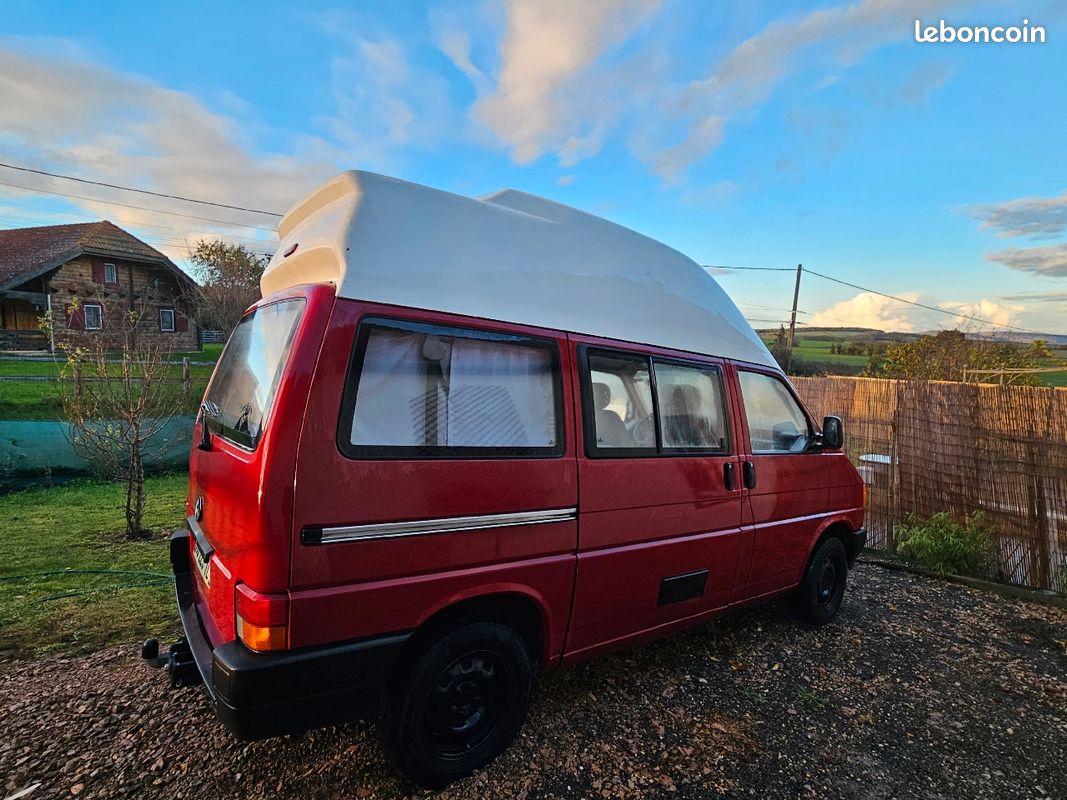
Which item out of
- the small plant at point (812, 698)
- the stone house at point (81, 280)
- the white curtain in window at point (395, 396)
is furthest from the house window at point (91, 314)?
the small plant at point (812, 698)

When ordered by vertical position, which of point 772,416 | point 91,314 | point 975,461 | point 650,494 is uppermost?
point 91,314

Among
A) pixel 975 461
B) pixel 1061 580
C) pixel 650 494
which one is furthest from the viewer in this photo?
pixel 975 461

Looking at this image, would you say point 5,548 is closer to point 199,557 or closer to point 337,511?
point 199,557

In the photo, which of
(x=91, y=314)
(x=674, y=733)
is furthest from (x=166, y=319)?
(x=674, y=733)

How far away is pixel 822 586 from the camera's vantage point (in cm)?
427

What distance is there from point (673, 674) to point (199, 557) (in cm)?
277

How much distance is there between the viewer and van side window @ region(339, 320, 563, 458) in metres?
2.10

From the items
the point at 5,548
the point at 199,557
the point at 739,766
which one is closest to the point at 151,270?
the point at 5,548

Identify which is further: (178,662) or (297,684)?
(178,662)

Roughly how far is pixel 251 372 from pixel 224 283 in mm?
23639

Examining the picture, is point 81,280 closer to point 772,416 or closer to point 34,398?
point 34,398

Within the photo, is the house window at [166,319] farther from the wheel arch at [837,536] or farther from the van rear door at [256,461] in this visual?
the wheel arch at [837,536]

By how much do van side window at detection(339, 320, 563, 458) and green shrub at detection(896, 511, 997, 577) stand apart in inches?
205

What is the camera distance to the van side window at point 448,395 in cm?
210
